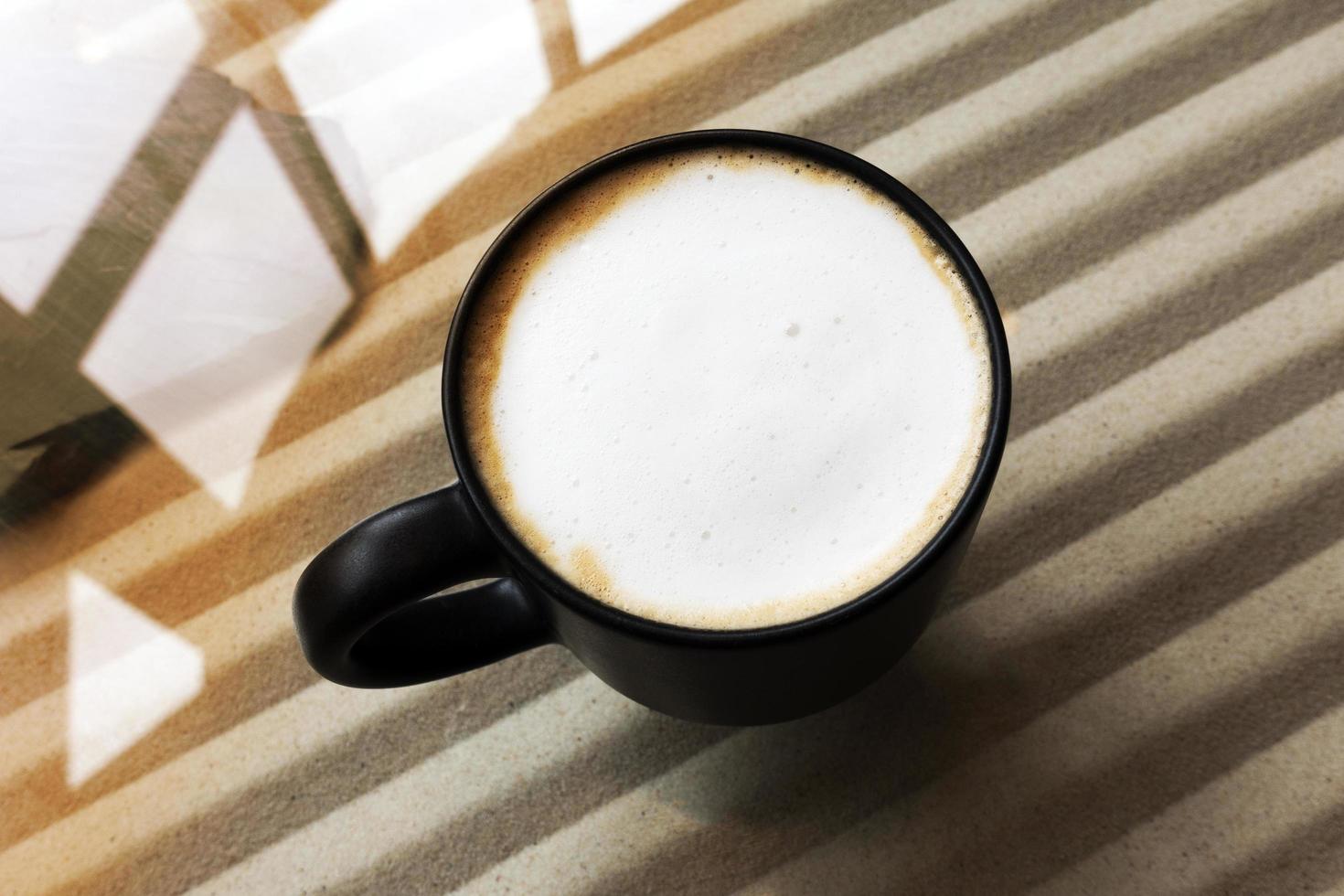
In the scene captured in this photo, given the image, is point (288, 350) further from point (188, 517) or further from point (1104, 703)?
point (1104, 703)

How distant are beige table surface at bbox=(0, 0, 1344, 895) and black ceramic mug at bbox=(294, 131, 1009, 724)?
0.35 feet

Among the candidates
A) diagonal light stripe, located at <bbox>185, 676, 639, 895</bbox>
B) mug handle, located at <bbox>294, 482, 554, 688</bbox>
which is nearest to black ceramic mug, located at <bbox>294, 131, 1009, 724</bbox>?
mug handle, located at <bbox>294, 482, 554, 688</bbox>

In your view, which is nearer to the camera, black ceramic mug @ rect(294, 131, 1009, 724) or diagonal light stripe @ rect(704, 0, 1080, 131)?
black ceramic mug @ rect(294, 131, 1009, 724)

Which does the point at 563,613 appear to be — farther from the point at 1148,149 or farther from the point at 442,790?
the point at 1148,149

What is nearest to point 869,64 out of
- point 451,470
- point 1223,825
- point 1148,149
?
point 1148,149

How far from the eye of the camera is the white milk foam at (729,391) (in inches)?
17.4

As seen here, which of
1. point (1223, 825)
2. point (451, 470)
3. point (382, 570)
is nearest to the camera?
point (382, 570)

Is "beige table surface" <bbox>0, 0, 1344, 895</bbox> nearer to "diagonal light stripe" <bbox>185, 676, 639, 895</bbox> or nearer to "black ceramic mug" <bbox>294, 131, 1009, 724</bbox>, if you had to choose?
"diagonal light stripe" <bbox>185, 676, 639, 895</bbox>

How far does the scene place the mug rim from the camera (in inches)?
16.3

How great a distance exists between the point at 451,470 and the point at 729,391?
23 cm

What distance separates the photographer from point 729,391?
463 millimetres

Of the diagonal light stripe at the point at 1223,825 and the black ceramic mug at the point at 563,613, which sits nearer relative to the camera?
the black ceramic mug at the point at 563,613

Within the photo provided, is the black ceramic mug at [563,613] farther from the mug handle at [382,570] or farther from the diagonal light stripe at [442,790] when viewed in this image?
the diagonal light stripe at [442,790]

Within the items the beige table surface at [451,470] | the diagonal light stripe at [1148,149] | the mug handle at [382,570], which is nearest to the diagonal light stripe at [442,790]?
the beige table surface at [451,470]
